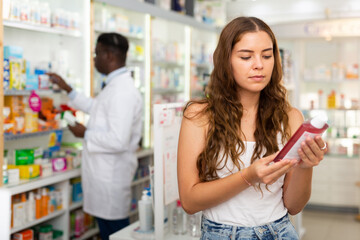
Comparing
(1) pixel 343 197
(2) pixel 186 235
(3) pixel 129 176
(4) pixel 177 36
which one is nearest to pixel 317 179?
(1) pixel 343 197

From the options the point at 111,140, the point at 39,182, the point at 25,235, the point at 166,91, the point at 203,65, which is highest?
the point at 203,65

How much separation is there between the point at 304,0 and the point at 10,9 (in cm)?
691

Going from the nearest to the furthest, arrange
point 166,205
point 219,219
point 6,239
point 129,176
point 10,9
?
point 6,239 → point 219,219 → point 166,205 → point 10,9 → point 129,176

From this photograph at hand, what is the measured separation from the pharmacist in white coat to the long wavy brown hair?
5.66 feet

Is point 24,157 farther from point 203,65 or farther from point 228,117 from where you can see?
point 203,65

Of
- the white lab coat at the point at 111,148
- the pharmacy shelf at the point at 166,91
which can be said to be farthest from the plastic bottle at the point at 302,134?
the pharmacy shelf at the point at 166,91

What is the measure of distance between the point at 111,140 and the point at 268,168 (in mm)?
2100

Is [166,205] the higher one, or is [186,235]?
[166,205]

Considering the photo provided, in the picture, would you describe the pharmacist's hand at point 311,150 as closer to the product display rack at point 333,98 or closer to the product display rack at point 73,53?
the product display rack at point 73,53

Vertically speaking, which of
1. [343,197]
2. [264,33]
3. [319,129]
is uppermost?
[264,33]

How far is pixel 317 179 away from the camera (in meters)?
6.47

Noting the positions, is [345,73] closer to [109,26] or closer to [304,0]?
[304,0]

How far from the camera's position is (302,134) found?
4.62 feet

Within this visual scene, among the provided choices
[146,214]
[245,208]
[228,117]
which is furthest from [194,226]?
[228,117]
